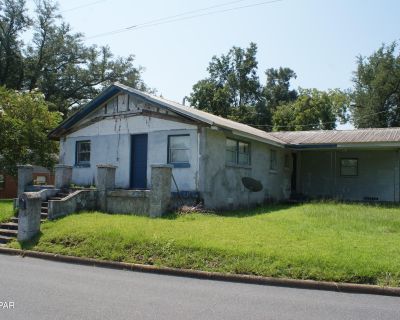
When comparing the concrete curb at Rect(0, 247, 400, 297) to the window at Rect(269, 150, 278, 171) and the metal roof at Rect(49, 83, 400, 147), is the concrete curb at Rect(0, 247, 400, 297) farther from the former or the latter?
the window at Rect(269, 150, 278, 171)

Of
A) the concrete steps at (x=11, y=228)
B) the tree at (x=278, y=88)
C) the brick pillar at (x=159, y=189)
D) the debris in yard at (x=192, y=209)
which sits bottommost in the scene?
the concrete steps at (x=11, y=228)

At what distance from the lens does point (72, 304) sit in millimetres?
6848

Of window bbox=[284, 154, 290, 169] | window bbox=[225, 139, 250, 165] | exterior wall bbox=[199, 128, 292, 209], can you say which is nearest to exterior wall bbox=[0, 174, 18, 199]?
window bbox=[284, 154, 290, 169]

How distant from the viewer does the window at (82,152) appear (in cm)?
1998

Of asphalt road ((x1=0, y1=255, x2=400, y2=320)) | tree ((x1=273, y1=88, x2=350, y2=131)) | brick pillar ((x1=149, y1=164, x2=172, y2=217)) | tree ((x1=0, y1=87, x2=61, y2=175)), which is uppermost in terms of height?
tree ((x1=273, y1=88, x2=350, y2=131))

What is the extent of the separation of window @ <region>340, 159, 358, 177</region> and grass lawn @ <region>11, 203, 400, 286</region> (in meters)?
9.61

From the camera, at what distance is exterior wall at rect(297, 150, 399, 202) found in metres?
23.4

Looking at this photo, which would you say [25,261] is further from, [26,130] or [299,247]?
[26,130]

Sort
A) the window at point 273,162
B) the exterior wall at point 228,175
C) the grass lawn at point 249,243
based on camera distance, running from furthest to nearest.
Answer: the window at point 273,162, the exterior wall at point 228,175, the grass lawn at point 249,243

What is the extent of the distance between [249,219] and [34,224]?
645 cm

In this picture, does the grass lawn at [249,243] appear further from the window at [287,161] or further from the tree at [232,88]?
the tree at [232,88]

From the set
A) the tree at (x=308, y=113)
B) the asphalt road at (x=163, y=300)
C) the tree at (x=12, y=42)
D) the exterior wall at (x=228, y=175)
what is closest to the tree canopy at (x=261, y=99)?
the tree at (x=308, y=113)

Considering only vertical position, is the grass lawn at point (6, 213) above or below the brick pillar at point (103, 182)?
below

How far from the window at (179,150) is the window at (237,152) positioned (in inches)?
78.6
